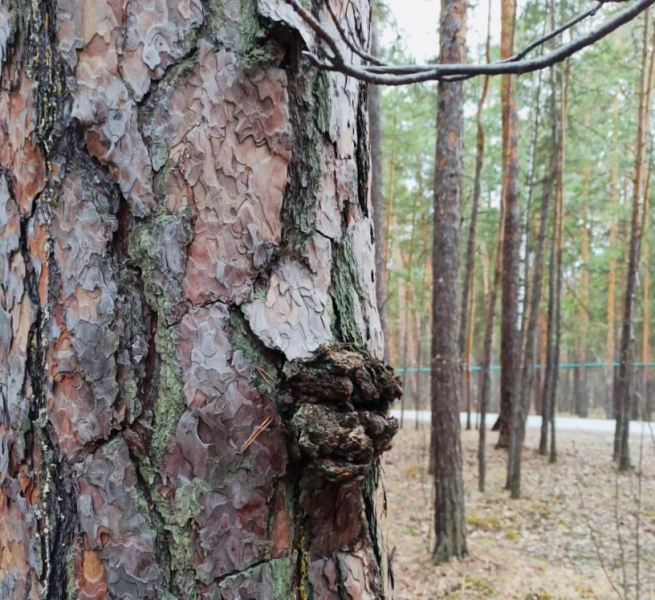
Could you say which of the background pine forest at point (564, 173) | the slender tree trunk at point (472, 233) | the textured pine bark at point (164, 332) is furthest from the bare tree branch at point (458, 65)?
the background pine forest at point (564, 173)

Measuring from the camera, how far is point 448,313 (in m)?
5.77

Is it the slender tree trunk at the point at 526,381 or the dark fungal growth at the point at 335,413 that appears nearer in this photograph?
the dark fungal growth at the point at 335,413

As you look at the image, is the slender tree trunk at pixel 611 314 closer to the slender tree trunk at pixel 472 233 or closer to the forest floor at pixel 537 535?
the slender tree trunk at pixel 472 233

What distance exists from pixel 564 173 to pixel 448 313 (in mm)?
11987

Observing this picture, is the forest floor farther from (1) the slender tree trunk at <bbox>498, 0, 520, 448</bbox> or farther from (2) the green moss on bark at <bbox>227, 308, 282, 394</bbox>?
(2) the green moss on bark at <bbox>227, 308, 282, 394</bbox>

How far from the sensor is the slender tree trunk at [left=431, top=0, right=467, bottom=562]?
223 inches

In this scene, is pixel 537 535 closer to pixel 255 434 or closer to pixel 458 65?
pixel 255 434

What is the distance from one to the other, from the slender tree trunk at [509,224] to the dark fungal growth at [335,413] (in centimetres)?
802

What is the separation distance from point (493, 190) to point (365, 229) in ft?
62.8

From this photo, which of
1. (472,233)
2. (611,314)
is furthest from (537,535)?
(611,314)

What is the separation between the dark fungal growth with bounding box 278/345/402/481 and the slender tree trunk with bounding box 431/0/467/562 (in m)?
5.11

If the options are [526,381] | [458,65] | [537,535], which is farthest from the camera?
[526,381]

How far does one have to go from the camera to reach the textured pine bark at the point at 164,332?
0.70 m

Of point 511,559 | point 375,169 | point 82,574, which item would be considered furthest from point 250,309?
point 375,169
